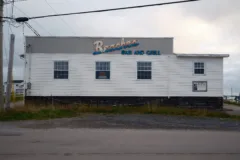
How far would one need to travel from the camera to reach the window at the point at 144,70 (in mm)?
22844

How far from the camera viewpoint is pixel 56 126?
12.5m

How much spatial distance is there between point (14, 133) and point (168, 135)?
5662 millimetres

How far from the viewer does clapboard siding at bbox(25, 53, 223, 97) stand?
22.5 meters

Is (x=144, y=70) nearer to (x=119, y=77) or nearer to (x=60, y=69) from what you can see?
(x=119, y=77)

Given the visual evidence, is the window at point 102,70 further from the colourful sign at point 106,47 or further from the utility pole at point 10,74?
the utility pole at point 10,74

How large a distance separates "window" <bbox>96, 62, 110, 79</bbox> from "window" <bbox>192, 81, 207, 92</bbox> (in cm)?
690

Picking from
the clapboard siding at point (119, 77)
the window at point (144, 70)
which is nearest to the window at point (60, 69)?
the clapboard siding at point (119, 77)

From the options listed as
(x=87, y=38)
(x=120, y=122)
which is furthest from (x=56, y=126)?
(x=87, y=38)

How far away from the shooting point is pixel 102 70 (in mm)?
22719

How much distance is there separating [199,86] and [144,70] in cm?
456

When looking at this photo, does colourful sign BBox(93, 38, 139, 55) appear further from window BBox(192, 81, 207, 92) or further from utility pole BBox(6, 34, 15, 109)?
utility pole BBox(6, 34, 15, 109)

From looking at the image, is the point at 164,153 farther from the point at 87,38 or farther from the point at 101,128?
the point at 87,38

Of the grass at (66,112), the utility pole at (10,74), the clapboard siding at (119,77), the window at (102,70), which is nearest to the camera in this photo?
the grass at (66,112)

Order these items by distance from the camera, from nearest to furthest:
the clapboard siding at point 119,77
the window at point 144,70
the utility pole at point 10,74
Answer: the utility pole at point 10,74, the clapboard siding at point 119,77, the window at point 144,70
